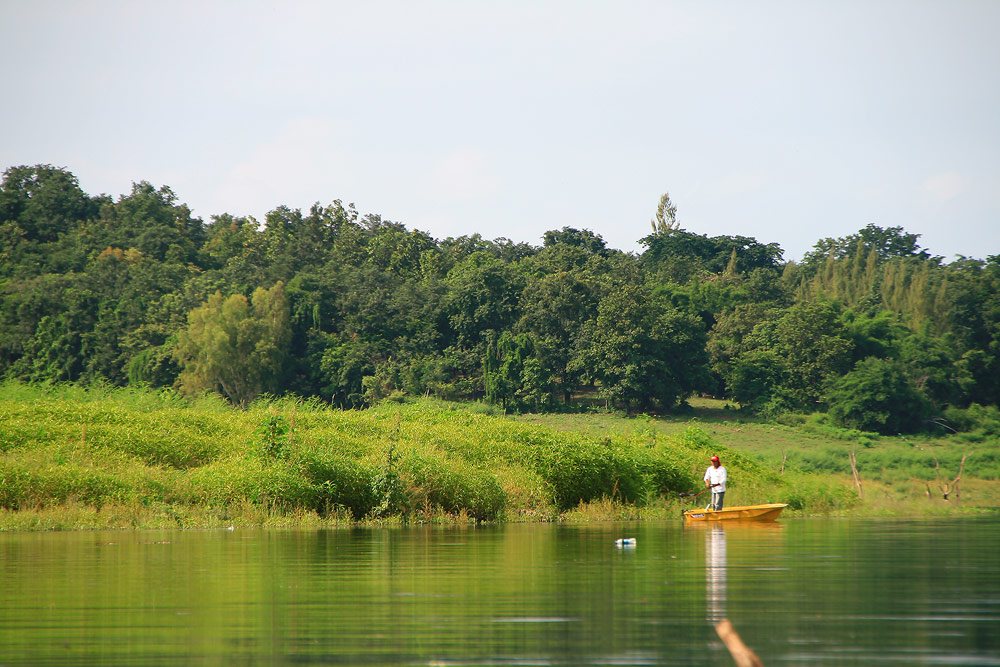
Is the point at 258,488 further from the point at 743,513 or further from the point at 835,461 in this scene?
the point at 835,461

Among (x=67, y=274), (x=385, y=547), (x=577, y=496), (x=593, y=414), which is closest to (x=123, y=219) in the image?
(x=67, y=274)

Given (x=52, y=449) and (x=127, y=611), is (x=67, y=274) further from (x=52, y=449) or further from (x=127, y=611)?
→ (x=127, y=611)

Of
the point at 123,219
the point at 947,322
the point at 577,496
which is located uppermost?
the point at 123,219

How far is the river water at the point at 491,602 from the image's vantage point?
8.39m

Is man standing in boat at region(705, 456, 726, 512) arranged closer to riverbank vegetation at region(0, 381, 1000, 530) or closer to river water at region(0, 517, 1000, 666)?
riverbank vegetation at region(0, 381, 1000, 530)

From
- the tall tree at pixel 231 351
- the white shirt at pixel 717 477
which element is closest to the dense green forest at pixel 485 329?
the tall tree at pixel 231 351

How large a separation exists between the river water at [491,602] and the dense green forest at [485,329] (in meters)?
55.9

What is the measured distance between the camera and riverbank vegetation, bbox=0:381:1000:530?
25500mm

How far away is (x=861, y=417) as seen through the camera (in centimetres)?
7012

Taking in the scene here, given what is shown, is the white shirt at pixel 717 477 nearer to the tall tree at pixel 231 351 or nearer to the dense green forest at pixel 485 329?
the dense green forest at pixel 485 329

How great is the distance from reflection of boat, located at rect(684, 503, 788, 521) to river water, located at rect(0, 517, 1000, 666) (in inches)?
278

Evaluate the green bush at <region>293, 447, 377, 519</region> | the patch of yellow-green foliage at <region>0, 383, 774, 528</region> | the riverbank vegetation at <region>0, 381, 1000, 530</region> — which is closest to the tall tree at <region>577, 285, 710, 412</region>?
the riverbank vegetation at <region>0, 381, 1000, 530</region>

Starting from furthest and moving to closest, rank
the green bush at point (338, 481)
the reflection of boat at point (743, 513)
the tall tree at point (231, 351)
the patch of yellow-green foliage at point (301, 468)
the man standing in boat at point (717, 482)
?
1. the tall tree at point (231, 351)
2. the man standing in boat at point (717, 482)
3. the reflection of boat at point (743, 513)
4. the green bush at point (338, 481)
5. the patch of yellow-green foliage at point (301, 468)

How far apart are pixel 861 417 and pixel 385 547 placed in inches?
2248
